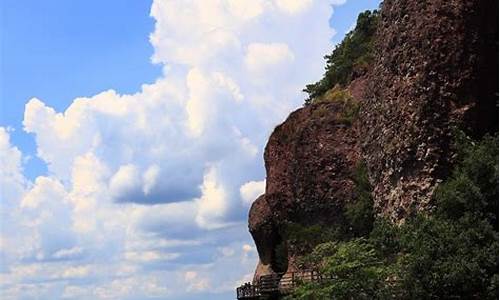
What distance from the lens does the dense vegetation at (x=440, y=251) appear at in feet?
109

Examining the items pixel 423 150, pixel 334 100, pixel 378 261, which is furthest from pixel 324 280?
pixel 334 100

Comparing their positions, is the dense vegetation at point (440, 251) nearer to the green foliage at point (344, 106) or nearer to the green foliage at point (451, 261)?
the green foliage at point (451, 261)

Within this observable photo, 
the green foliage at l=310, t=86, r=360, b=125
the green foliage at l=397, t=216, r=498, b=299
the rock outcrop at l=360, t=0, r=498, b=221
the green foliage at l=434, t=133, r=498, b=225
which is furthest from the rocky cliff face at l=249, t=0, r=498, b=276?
the green foliage at l=397, t=216, r=498, b=299

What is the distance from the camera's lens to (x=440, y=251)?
112ft

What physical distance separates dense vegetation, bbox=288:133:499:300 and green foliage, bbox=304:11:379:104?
21.7 m

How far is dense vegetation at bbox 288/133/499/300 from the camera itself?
33.4 m

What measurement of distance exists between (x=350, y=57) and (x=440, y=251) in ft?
115

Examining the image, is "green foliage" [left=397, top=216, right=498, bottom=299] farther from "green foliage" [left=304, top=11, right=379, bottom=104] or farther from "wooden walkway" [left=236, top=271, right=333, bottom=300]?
"green foliage" [left=304, top=11, right=379, bottom=104]

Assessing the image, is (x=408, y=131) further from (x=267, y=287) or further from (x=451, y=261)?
(x=267, y=287)

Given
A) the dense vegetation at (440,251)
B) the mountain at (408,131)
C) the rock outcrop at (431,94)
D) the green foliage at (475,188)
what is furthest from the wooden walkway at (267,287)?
the green foliage at (475,188)

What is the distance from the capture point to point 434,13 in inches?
1746

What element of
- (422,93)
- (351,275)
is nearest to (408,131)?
(422,93)

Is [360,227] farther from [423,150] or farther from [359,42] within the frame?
[359,42]

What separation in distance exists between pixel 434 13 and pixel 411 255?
Answer: 15299mm
